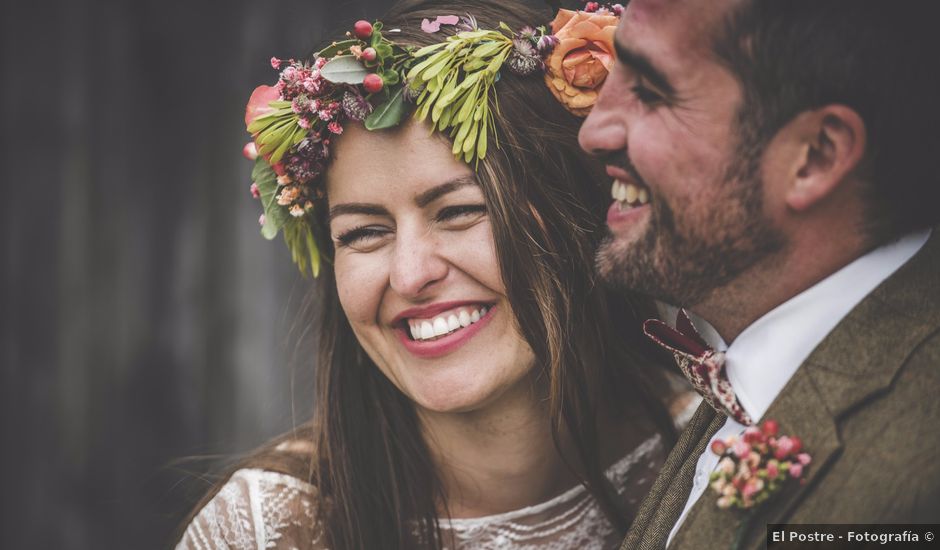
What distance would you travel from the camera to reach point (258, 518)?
2.57 m

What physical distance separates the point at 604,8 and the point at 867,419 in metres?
1.33

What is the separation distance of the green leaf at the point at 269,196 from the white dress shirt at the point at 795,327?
4.54 feet

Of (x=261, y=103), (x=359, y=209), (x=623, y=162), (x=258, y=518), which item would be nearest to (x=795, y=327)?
(x=623, y=162)

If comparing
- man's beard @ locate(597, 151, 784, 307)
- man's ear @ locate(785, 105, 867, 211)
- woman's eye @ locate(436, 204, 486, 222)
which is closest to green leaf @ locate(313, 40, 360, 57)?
woman's eye @ locate(436, 204, 486, 222)

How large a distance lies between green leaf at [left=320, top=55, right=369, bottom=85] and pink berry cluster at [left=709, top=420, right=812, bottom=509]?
1.28 m

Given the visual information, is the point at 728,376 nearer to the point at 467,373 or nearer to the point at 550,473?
the point at 467,373

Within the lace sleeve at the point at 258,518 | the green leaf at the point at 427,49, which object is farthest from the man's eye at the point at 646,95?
the lace sleeve at the point at 258,518

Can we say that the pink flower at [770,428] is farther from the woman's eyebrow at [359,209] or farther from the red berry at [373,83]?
the red berry at [373,83]

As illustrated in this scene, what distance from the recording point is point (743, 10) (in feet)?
5.06

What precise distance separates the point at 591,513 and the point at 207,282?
2.29m

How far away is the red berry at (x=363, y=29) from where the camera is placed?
2266mm

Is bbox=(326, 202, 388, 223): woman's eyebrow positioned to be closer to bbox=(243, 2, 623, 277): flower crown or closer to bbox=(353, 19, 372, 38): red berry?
bbox=(243, 2, 623, 277): flower crown

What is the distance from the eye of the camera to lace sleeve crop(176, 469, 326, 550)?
8.38 feet

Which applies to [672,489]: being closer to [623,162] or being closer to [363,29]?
[623,162]
